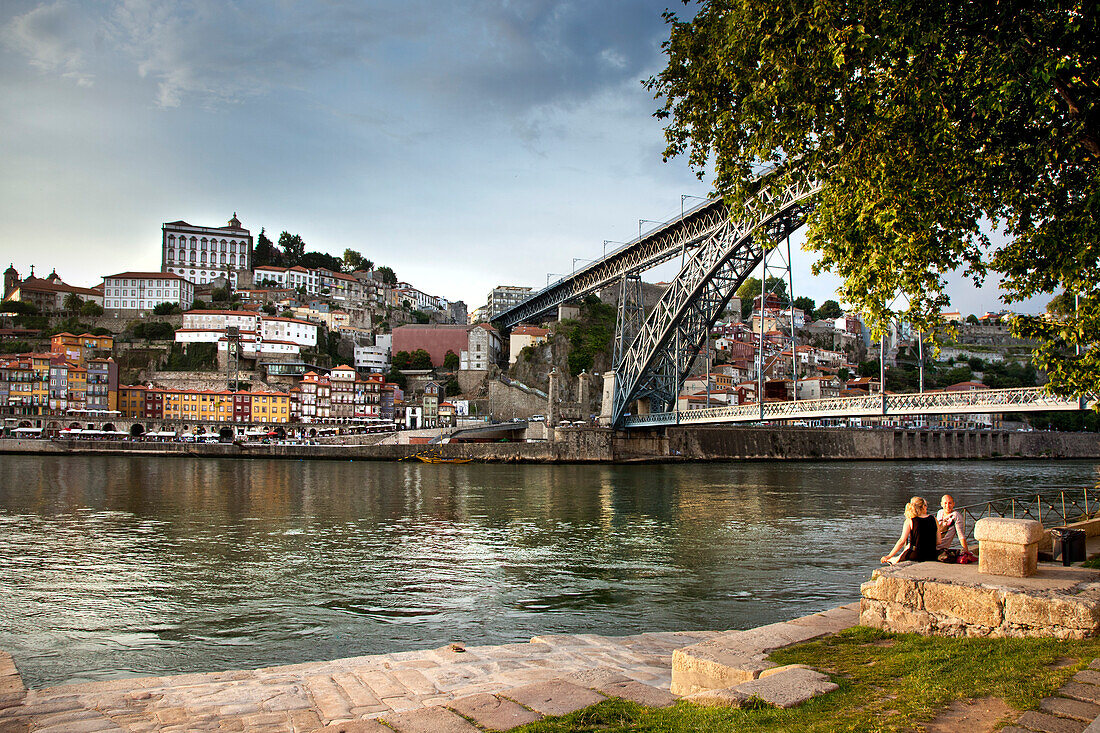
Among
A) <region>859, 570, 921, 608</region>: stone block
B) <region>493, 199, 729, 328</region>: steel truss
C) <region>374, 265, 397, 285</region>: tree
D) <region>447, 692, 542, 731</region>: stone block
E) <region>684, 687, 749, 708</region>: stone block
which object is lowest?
<region>447, 692, 542, 731</region>: stone block

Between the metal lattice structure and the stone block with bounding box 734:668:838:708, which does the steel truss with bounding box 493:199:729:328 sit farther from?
the stone block with bounding box 734:668:838:708

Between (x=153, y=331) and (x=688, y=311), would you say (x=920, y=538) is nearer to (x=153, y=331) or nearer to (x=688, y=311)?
(x=688, y=311)

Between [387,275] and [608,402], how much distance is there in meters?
54.8

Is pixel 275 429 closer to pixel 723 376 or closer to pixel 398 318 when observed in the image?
pixel 398 318

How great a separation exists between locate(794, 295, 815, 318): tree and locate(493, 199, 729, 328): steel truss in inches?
2213

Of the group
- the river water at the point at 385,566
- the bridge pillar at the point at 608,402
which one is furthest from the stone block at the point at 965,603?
the bridge pillar at the point at 608,402

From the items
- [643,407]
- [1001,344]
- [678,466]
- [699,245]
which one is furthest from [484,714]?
[1001,344]

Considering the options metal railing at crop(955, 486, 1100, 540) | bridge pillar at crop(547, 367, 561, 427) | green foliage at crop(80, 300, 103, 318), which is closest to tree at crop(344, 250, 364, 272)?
green foliage at crop(80, 300, 103, 318)

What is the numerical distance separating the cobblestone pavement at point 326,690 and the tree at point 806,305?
99.4 m

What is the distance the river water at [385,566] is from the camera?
6.97 meters

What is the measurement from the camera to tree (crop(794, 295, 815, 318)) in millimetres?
100125

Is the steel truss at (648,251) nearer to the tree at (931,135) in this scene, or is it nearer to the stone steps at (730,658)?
the tree at (931,135)

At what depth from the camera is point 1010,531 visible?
4324mm

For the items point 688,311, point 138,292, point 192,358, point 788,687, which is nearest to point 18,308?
point 138,292
